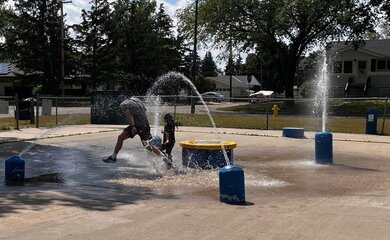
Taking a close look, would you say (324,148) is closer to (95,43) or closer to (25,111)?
(25,111)

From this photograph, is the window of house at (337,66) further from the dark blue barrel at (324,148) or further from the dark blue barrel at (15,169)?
the dark blue barrel at (15,169)


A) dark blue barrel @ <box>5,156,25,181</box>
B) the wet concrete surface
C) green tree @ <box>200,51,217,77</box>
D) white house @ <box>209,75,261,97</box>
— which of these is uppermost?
green tree @ <box>200,51,217,77</box>

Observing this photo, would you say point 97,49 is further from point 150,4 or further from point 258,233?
point 258,233

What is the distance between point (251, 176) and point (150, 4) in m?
63.0

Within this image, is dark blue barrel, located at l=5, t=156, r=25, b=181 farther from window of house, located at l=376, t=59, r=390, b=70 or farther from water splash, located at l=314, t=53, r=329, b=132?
window of house, located at l=376, t=59, r=390, b=70

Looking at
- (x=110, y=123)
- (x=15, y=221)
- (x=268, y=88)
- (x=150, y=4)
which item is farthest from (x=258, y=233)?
(x=268, y=88)

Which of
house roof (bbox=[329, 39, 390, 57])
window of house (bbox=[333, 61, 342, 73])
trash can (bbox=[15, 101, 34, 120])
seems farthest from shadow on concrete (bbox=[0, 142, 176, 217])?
window of house (bbox=[333, 61, 342, 73])

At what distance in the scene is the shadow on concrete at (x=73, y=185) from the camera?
741 centimetres

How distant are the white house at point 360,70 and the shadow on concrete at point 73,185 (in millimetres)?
48502

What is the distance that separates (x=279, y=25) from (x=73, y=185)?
40131mm

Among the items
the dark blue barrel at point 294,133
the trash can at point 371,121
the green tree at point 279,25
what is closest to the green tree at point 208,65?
the green tree at point 279,25

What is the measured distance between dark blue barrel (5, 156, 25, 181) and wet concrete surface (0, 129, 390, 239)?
1.40 feet

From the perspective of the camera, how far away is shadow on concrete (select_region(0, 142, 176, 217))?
24.3ft

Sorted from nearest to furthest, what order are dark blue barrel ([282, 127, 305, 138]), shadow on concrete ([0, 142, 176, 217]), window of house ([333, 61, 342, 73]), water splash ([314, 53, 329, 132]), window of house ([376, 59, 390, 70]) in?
1. shadow on concrete ([0, 142, 176, 217])
2. dark blue barrel ([282, 127, 305, 138])
3. water splash ([314, 53, 329, 132])
4. window of house ([376, 59, 390, 70])
5. window of house ([333, 61, 342, 73])
